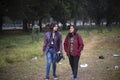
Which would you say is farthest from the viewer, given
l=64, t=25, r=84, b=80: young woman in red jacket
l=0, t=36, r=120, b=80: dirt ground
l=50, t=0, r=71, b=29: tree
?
l=50, t=0, r=71, b=29: tree

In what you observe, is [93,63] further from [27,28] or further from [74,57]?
[27,28]

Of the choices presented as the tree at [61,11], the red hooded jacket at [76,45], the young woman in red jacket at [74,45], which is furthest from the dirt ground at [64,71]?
the tree at [61,11]

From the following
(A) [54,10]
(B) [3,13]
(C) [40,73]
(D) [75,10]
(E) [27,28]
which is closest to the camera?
(C) [40,73]

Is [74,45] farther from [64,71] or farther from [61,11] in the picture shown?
[61,11]

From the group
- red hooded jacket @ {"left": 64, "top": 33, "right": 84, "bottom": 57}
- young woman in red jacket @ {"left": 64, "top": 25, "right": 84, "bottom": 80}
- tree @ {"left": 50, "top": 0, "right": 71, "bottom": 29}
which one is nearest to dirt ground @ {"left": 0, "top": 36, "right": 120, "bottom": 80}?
young woman in red jacket @ {"left": 64, "top": 25, "right": 84, "bottom": 80}

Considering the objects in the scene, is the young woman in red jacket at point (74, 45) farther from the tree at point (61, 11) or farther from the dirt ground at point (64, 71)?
the tree at point (61, 11)

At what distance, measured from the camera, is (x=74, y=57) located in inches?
384

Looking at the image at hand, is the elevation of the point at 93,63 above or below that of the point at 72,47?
below

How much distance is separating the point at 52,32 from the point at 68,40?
67 centimetres

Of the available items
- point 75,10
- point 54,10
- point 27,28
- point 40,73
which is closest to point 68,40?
point 40,73

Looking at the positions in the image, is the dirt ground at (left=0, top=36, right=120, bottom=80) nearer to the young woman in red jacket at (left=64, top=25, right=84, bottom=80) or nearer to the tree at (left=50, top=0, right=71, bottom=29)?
the young woman in red jacket at (left=64, top=25, right=84, bottom=80)

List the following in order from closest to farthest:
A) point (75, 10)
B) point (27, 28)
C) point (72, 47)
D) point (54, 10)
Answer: point (72, 47) < point (27, 28) < point (54, 10) < point (75, 10)

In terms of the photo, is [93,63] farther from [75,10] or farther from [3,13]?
[75,10]

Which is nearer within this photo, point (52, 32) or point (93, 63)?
point (52, 32)
